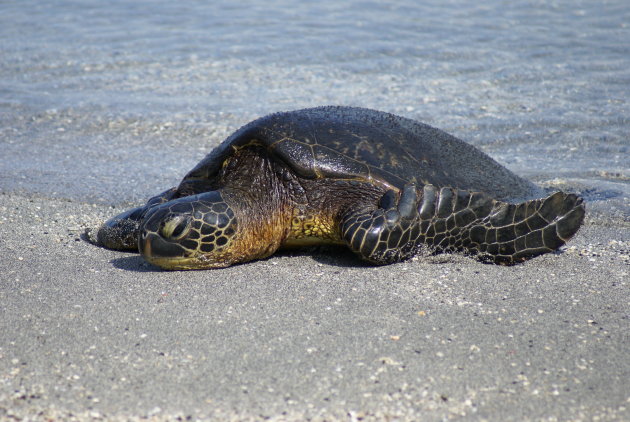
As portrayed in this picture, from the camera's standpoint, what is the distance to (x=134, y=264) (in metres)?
4.04

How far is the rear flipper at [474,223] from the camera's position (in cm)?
393

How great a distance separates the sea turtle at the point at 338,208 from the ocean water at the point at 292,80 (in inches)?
57.3

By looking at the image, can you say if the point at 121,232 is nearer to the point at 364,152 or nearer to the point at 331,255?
the point at 331,255

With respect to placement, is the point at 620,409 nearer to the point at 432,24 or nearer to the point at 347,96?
the point at 347,96

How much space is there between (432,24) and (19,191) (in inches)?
362

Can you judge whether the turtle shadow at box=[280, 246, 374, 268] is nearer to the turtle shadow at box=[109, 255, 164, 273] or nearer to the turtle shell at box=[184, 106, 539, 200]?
the turtle shell at box=[184, 106, 539, 200]

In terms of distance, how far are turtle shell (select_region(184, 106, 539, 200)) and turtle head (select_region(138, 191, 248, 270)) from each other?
0.49 m

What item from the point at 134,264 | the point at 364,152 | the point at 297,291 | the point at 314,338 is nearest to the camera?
the point at 314,338

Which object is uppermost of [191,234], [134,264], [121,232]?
[191,234]

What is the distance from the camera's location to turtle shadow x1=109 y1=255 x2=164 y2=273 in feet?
12.9

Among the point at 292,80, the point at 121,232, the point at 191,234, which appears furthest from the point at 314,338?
the point at 292,80

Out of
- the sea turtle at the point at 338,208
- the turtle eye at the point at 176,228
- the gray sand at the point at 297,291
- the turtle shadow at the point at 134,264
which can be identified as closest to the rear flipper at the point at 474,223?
the sea turtle at the point at 338,208

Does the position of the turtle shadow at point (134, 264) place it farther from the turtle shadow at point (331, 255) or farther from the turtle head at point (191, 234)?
the turtle shadow at point (331, 255)

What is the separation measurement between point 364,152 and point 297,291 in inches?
40.3
